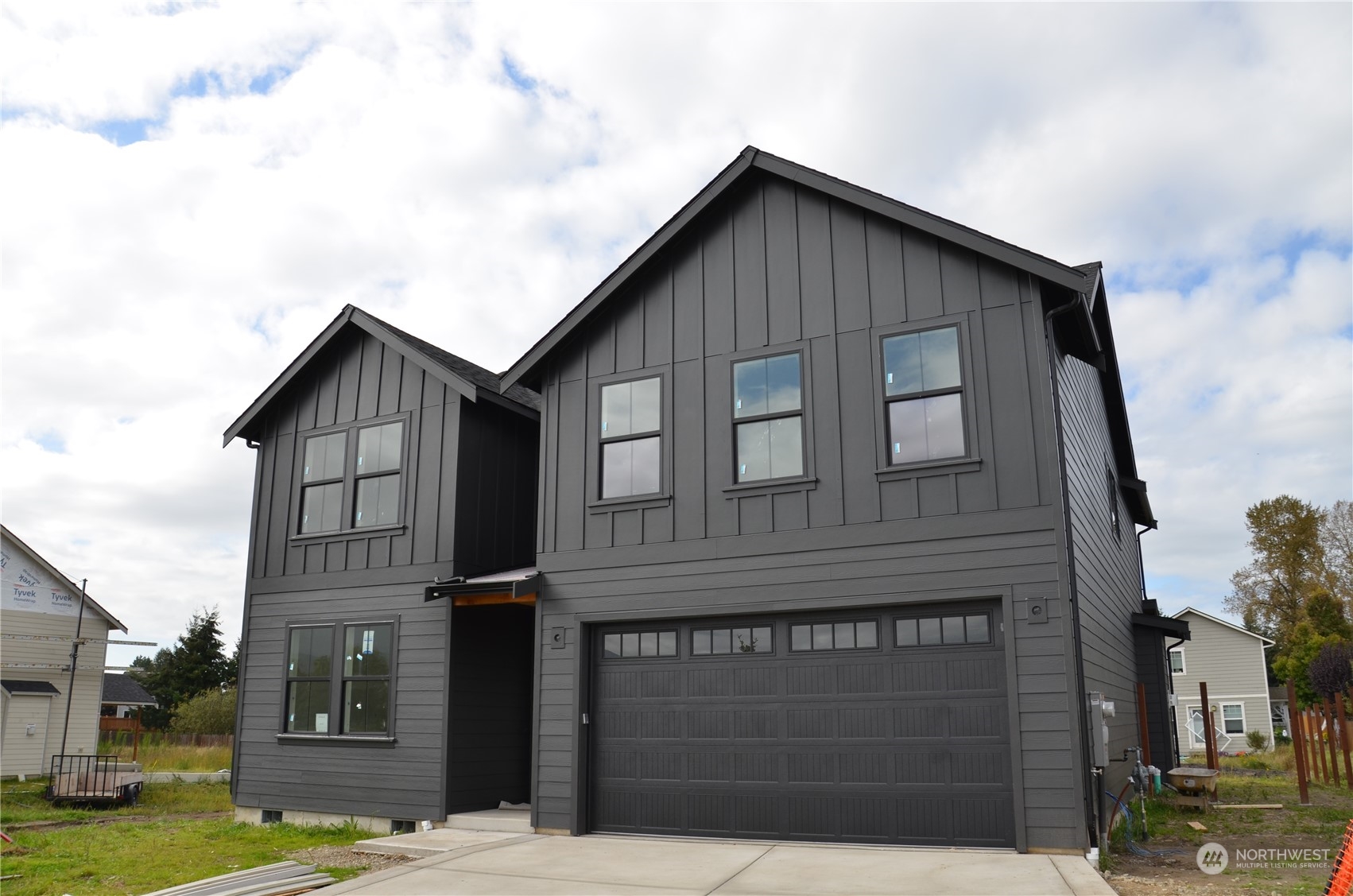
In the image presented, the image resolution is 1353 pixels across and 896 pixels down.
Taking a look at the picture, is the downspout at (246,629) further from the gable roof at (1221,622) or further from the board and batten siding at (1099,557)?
the gable roof at (1221,622)

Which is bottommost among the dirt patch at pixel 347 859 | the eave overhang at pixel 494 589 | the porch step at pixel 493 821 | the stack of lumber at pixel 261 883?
the dirt patch at pixel 347 859

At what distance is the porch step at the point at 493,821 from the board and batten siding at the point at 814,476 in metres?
0.41

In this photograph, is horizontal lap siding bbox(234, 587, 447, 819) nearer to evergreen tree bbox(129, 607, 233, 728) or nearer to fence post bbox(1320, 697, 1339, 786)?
fence post bbox(1320, 697, 1339, 786)

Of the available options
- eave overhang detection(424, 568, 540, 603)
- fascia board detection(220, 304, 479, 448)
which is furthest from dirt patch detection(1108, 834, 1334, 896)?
fascia board detection(220, 304, 479, 448)

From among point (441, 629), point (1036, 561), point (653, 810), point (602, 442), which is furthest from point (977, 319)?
point (441, 629)

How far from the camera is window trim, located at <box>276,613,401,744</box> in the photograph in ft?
41.9

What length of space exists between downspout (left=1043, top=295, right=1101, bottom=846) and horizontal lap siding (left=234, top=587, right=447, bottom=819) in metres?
7.55


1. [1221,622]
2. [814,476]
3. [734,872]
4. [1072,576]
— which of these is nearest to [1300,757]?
[1072,576]

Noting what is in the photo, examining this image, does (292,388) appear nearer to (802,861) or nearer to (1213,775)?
(802,861)

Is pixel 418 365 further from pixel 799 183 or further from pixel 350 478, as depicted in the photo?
pixel 799 183

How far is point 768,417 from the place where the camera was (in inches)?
425

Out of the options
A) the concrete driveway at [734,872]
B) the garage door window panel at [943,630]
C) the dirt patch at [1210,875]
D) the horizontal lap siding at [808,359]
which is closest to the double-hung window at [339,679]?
the horizontal lap siding at [808,359]

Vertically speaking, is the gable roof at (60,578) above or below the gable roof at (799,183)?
below

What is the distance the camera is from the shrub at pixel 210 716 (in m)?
40.2
